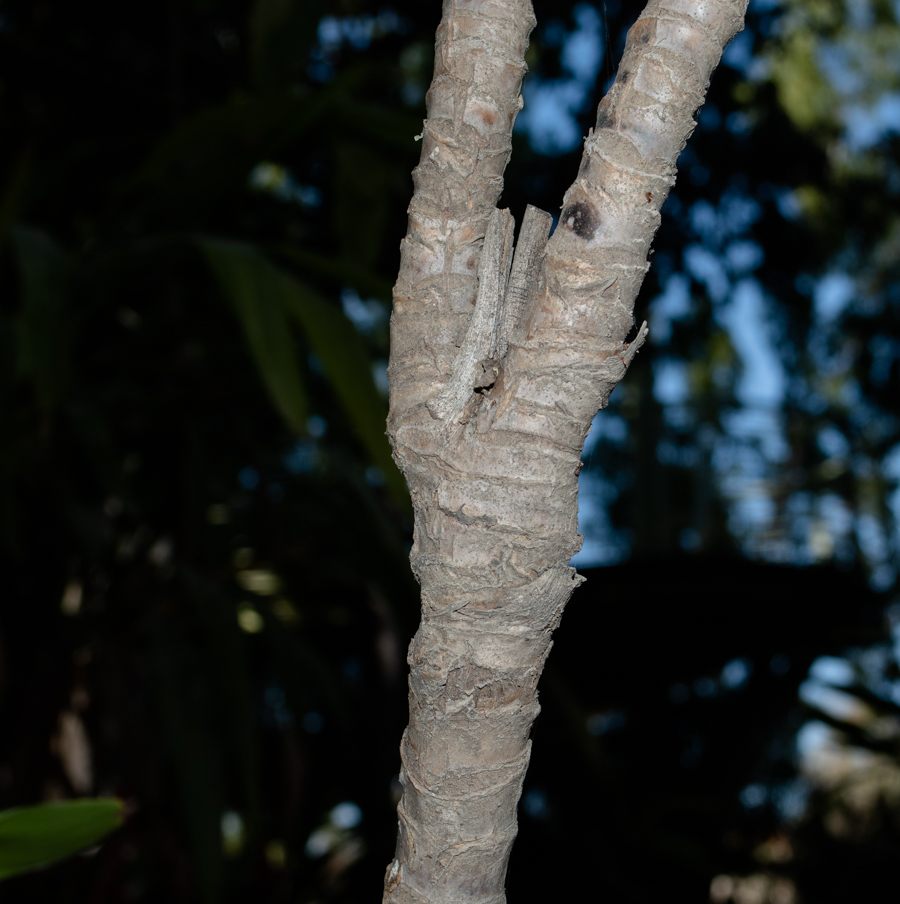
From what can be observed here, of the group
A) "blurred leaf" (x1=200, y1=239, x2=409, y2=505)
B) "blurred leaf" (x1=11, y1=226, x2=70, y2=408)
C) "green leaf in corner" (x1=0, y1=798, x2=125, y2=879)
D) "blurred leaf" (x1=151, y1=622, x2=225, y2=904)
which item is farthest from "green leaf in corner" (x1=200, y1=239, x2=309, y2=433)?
"blurred leaf" (x1=151, y1=622, x2=225, y2=904)

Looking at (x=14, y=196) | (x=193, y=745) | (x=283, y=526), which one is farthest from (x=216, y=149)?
(x=193, y=745)

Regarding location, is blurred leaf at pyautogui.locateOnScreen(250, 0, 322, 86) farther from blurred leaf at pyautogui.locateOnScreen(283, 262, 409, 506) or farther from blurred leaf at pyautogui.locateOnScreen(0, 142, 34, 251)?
blurred leaf at pyautogui.locateOnScreen(283, 262, 409, 506)

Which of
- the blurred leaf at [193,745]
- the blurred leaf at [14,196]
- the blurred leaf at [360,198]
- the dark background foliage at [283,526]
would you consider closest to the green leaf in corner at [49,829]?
the dark background foliage at [283,526]

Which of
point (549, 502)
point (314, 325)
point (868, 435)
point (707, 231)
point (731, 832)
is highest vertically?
point (707, 231)

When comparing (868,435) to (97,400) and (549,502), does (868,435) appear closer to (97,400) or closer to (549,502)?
(97,400)

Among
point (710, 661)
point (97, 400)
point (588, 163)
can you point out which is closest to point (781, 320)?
point (710, 661)

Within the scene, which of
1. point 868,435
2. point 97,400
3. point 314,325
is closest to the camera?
point 314,325
